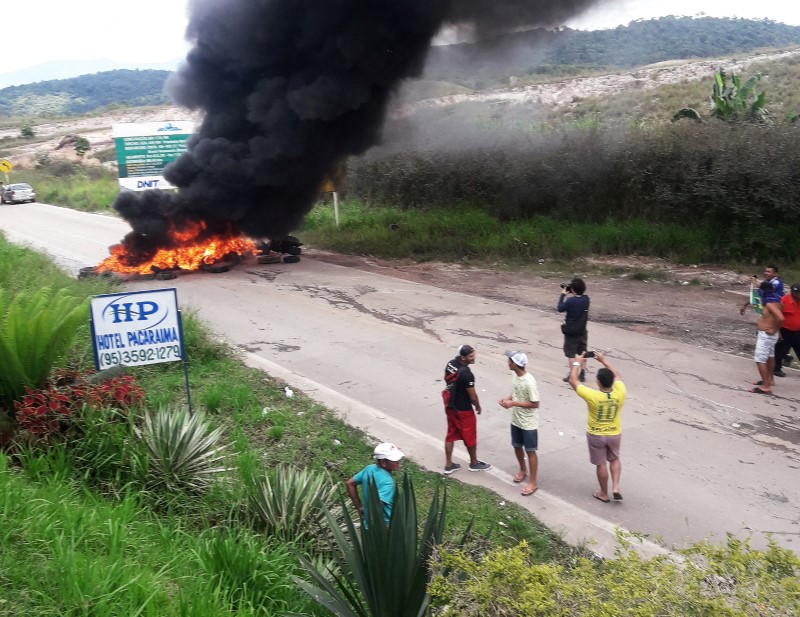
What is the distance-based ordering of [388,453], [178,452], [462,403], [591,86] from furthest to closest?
[591,86] < [462,403] < [178,452] < [388,453]

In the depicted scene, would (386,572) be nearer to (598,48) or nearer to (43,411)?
(43,411)

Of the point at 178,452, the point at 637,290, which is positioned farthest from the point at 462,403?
the point at 637,290

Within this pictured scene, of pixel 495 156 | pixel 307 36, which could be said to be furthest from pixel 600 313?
pixel 307 36

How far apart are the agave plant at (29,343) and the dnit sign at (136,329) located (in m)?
0.35

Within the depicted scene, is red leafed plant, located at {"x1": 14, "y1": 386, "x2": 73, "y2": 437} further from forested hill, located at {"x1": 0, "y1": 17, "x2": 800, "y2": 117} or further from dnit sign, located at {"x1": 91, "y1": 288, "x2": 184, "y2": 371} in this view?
forested hill, located at {"x1": 0, "y1": 17, "x2": 800, "y2": 117}

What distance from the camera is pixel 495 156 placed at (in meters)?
18.8

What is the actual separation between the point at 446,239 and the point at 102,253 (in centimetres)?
900

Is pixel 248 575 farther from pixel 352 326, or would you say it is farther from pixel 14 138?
pixel 14 138

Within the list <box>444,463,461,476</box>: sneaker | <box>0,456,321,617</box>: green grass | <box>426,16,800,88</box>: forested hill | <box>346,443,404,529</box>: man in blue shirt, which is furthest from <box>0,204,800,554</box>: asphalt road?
<box>426,16,800,88</box>: forested hill

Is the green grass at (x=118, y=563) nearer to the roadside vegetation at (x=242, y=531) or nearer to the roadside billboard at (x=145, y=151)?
the roadside vegetation at (x=242, y=531)

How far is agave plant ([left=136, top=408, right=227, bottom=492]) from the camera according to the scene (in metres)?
5.36

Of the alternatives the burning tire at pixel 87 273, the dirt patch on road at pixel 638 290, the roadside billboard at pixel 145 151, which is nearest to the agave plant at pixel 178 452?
the dirt patch on road at pixel 638 290

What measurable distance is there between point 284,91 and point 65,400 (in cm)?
1260

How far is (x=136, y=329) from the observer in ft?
20.9
